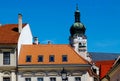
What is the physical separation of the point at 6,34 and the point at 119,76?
1086 inches

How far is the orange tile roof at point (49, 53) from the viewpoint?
213ft

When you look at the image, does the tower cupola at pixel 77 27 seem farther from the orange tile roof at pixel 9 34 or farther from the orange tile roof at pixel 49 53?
the orange tile roof at pixel 49 53

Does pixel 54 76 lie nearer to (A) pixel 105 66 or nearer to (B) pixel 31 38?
(B) pixel 31 38

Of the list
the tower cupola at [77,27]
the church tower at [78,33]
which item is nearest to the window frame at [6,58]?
the church tower at [78,33]

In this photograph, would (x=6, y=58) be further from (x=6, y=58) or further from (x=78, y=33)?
(x=78, y=33)

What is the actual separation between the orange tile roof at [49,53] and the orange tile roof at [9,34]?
8.60 ft

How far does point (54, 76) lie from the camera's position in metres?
64.3

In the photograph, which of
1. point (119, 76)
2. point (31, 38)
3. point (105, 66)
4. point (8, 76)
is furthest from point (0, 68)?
point (105, 66)

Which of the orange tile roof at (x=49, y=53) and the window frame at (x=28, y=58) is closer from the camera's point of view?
the orange tile roof at (x=49, y=53)

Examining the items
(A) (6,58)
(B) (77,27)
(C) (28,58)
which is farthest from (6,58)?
(B) (77,27)

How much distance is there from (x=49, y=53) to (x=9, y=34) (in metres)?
6.21

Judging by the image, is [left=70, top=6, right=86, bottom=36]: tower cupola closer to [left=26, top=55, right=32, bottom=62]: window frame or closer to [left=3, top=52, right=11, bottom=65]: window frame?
[left=26, top=55, right=32, bottom=62]: window frame

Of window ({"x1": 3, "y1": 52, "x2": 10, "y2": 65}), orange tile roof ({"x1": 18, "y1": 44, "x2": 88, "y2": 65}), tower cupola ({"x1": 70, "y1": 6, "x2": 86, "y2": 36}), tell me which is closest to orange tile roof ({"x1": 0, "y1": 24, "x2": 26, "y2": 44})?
window ({"x1": 3, "y1": 52, "x2": 10, "y2": 65})

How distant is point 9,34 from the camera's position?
66.8m
